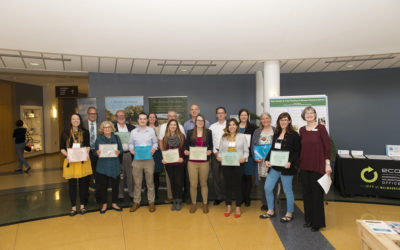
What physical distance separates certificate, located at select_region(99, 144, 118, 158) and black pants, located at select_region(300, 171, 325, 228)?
2.87 metres

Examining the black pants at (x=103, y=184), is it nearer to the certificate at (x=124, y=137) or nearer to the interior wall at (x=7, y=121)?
the certificate at (x=124, y=137)

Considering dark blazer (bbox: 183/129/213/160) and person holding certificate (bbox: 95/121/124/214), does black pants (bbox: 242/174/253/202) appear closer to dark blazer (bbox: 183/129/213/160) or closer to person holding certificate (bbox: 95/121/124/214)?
dark blazer (bbox: 183/129/213/160)

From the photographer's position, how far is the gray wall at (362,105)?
7.11 m

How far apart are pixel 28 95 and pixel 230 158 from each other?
10.5 meters

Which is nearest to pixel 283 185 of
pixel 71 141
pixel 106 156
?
pixel 106 156

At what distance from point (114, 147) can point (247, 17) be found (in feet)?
10.1

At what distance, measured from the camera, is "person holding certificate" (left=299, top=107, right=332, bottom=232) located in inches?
131

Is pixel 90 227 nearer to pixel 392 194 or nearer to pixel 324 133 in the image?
pixel 324 133

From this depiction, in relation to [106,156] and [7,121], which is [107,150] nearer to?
[106,156]

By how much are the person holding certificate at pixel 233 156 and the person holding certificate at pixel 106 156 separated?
168cm

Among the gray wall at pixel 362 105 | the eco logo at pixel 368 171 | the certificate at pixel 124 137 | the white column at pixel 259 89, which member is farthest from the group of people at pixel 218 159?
the gray wall at pixel 362 105

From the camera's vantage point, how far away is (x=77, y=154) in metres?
3.89

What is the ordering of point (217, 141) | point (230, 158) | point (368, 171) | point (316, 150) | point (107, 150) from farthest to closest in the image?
point (368, 171), point (217, 141), point (107, 150), point (230, 158), point (316, 150)

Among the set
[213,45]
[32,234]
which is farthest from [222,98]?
[32,234]
